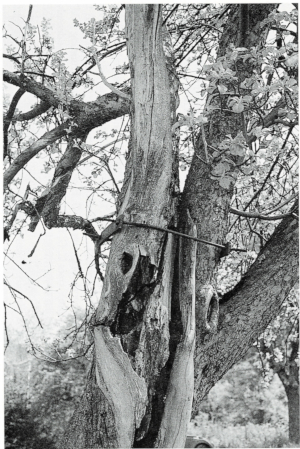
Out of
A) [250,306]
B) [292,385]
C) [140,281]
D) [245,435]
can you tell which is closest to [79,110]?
[140,281]

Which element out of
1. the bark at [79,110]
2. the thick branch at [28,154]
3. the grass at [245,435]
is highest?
the bark at [79,110]

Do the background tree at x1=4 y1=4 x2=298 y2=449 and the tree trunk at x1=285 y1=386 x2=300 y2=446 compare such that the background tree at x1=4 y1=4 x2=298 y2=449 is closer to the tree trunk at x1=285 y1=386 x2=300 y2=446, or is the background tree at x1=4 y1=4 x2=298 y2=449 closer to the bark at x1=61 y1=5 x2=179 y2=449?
the bark at x1=61 y1=5 x2=179 y2=449

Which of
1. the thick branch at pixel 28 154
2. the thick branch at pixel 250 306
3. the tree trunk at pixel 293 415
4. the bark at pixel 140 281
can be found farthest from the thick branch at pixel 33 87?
the tree trunk at pixel 293 415

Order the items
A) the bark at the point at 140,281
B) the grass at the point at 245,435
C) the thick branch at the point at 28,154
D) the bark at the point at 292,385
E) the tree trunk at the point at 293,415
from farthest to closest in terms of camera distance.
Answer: the grass at the point at 245,435
the bark at the point at 292,385
the tree trunk at the point at 293,415
the thick branch at the point at 28,154
the bark at the point at 140,281

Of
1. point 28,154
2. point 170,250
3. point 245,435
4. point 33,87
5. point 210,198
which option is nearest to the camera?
point 170,250

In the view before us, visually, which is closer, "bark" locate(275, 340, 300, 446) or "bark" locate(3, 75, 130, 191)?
"bark" locate(3, 75, 130, 191)

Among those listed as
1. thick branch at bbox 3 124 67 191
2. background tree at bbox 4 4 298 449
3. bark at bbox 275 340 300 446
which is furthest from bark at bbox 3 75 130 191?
bark at bbox 275 340 300 446

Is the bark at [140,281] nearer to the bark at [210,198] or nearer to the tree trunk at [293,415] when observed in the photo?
the bark at [210,198]

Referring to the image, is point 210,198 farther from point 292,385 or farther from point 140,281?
point 292,385

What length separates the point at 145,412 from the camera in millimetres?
1669

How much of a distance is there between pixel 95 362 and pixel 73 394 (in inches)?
357

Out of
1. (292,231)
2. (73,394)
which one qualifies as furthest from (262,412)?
(292,231)

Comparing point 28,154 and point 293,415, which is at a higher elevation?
point 28,154

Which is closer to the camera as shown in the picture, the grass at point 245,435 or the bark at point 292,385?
the bark at point 292,385
